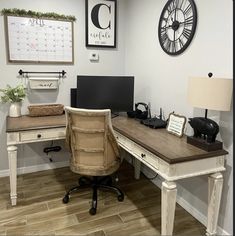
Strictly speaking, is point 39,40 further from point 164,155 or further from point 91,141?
point 164,155

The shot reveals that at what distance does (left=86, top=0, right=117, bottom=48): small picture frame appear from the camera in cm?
308

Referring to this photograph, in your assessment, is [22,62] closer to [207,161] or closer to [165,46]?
[165,46]

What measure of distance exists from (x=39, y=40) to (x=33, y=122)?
999 millimetres

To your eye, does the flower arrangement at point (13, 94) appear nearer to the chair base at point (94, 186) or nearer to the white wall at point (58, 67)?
the white wall at point (58, 67)

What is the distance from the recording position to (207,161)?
178cm

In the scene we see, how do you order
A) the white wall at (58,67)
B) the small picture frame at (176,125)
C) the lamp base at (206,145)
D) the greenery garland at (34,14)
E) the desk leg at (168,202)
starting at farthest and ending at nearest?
the white wall at (58,67) < the greenery garland at (34,14) < the small picture frame at (176,125) < the lamp base at (206,145) < the desk leg at (168,202)

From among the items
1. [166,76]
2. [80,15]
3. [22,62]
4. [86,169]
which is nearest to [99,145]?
[86,169]

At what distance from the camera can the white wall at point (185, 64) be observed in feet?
6.26

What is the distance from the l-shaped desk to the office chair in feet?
0.54

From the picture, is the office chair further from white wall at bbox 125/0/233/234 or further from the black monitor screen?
white wall at bbox 125/0/233/234

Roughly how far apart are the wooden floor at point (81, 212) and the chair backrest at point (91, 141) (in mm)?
412

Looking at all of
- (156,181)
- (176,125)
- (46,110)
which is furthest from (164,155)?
(46,110)

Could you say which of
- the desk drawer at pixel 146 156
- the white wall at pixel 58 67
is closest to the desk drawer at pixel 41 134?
the white wall at pixel 58 67

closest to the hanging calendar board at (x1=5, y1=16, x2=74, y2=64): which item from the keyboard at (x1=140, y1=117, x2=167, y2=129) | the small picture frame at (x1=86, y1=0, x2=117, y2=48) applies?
the small picture frame at (x1=86, y1=0, x2=117, y2=48)
